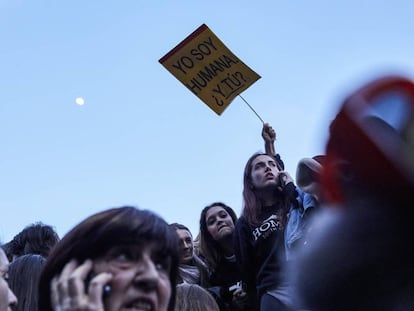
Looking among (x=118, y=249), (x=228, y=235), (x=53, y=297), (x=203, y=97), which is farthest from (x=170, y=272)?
(x=203, y=97)

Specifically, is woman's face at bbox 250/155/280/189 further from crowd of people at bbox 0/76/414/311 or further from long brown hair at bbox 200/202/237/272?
crowd of people at bbox 0/76/414/311

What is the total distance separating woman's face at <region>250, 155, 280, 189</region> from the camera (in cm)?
524

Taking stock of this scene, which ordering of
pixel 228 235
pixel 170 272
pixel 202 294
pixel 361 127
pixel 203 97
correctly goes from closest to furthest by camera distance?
pixel 361 127 < pixel 170 272 < pixel 202 294 < pixel 228 235 < pixel 203 97

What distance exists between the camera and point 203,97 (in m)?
6.77

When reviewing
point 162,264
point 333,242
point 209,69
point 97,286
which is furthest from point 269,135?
point 333,242

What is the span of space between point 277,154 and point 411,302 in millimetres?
4611

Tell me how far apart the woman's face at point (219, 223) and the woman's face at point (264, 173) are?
0.59 meters

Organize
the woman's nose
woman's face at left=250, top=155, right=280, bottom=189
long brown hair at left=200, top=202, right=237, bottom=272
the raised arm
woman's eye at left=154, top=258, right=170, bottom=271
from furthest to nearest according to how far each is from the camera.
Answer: the raised arm
long brown hair at left=200, top=202, right=237, bottom=272
woman's face at left=250, top=155, right=280, bottom=189
woman's eye at left=154, top=258, right=170, bottom=271
the woman's nose

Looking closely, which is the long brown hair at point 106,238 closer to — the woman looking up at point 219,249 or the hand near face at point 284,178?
the hand near face at point 284,178

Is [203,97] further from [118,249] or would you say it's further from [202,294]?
[118,249]

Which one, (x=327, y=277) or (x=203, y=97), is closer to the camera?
(x=327, y=277)

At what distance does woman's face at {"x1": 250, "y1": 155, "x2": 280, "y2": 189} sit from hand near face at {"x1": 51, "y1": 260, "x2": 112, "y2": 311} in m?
3.32

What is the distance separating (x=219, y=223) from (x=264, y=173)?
28.1 inches

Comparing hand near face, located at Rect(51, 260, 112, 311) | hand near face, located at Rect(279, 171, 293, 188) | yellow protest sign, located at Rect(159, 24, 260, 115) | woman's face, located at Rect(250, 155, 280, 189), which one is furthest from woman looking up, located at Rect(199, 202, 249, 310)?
hand near face, located at Rect(51, 260, 112, 311)
